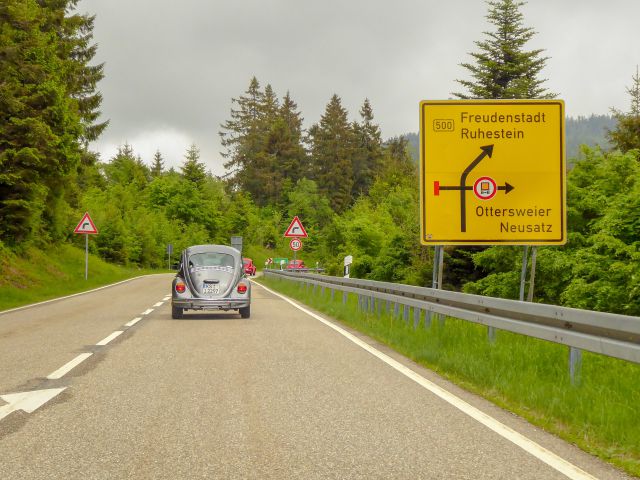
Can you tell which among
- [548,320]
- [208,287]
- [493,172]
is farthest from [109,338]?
[548,320]

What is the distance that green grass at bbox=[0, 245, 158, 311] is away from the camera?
22.2 m

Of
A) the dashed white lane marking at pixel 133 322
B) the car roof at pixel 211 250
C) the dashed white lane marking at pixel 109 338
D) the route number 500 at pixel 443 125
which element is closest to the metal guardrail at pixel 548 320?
the route number 500 at pixel 443 125

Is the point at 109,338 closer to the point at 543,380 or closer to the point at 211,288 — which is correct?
the point at 211,288

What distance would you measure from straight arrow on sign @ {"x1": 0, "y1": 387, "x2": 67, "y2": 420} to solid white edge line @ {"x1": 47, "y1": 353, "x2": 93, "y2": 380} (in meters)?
0.77

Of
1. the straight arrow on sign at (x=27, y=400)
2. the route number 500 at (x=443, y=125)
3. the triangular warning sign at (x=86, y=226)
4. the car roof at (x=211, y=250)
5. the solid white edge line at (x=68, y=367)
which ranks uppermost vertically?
the route number 500 at (x=443, y=125)

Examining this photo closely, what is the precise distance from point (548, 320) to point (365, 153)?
309ft

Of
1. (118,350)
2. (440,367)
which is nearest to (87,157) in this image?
(118,350)

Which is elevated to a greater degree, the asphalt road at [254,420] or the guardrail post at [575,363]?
the guardrail post at [575,363]

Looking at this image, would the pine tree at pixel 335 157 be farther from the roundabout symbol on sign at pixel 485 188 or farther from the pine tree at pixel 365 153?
the roundabout symbol on sign at pixel 485 188

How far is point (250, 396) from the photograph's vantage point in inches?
254

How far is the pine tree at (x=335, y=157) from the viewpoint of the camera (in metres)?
98.8

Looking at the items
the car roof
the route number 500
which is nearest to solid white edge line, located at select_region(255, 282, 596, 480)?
the route number 500

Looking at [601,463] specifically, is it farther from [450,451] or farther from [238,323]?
[238,323]

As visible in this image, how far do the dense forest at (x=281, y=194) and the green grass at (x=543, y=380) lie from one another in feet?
14.6
